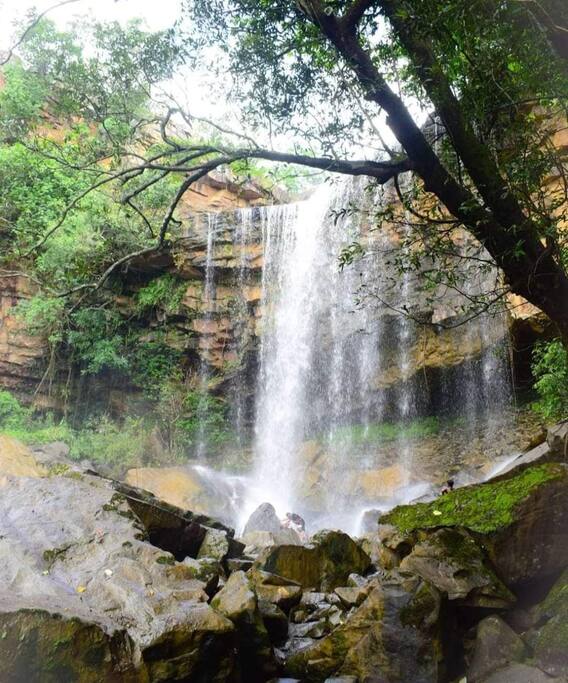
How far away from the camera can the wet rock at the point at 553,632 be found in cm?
320

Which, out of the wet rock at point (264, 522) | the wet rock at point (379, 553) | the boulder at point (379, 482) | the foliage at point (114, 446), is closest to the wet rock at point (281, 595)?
the wet rock at point (379, 553)

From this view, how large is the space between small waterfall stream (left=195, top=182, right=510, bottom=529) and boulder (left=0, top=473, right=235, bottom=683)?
8594 millimetres

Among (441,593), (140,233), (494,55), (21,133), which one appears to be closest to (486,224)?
(494,55)

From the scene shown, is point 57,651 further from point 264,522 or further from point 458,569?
point 264,522

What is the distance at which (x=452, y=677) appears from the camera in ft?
11.5

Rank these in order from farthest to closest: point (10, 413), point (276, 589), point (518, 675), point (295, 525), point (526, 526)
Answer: point (10, 413) < point (295, 525) < point (276, 589) < point (526, 526) < point (518, 675)

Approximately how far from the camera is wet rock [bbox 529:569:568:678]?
320 centimetres

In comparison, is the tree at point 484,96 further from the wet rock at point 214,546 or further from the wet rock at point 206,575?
the wet rock at point 214,546

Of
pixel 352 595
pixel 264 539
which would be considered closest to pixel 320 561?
pixel 352 595

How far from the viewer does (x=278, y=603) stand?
15.1 ft

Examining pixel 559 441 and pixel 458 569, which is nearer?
pixel 458 569

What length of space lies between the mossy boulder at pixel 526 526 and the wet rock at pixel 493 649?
0.67 metres

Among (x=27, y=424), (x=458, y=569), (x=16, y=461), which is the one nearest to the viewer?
(x=458, y=569)

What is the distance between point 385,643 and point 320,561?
2115mm
